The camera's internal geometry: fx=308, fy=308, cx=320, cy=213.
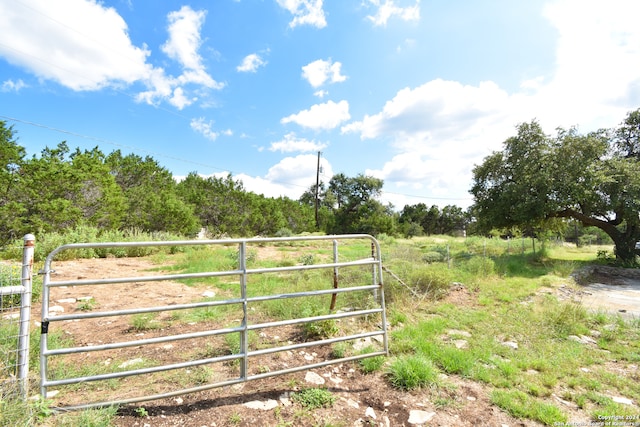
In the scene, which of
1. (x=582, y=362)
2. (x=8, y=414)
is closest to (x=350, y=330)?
(x=582, y=362)

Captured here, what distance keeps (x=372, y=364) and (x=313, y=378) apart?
0.71m

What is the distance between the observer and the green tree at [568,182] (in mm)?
12727

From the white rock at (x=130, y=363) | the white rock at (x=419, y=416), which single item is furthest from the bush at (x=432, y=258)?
the white rock at (x=130, y=363)

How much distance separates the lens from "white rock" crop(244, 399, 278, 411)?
8.87 feet

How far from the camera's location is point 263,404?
2.76m

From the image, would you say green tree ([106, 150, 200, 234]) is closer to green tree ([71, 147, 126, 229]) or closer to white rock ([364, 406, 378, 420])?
green tree ([71, 147, 126, 229])

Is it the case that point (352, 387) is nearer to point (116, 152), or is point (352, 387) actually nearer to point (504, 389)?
point (504, 389)

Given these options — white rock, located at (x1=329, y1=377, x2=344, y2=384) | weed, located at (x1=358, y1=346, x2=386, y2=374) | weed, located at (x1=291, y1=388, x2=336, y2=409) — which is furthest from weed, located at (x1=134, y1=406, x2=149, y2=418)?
weed, located at (x1=358, y1=346, x2=386, y2=374)

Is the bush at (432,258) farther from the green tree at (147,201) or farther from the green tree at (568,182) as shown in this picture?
the green tree at (147,201)

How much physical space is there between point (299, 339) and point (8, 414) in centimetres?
271

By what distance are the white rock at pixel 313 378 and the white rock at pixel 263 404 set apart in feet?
1.69

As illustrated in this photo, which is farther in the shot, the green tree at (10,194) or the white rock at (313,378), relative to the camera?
the green tree at (10,194)

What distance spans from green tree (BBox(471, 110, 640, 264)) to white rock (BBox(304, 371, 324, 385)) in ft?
45.1

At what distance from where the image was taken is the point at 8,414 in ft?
6.68
